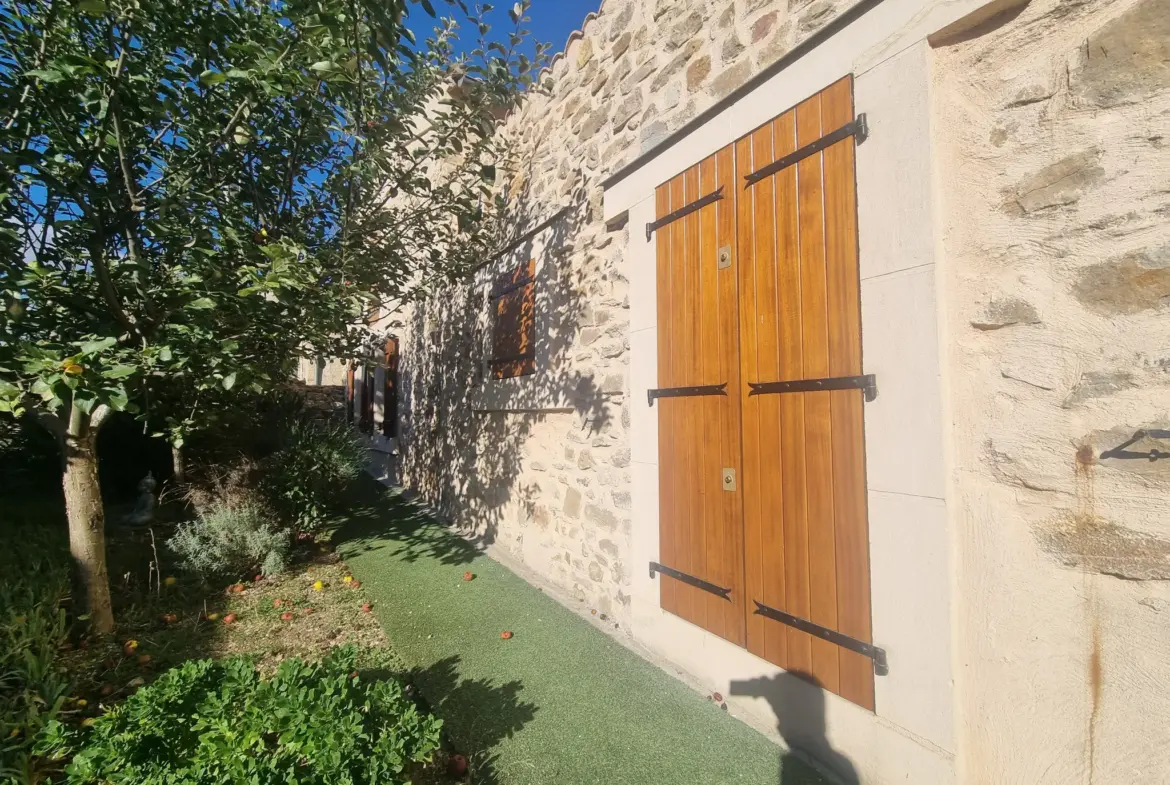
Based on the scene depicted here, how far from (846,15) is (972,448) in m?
1.82

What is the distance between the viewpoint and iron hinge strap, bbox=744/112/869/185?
2.08 metres

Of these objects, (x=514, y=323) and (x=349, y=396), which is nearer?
(x=514, y=323)

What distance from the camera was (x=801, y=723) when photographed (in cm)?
223

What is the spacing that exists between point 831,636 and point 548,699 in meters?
1.44

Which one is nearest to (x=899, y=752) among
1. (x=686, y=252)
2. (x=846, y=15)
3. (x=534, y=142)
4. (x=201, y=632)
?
(x=686, y=252)

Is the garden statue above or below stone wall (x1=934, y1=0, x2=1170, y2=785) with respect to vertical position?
below

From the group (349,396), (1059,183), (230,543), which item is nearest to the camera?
(1059,183)

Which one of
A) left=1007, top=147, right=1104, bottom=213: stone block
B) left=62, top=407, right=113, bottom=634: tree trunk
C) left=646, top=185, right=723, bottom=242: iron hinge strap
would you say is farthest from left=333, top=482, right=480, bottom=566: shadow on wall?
left=1007, top=147, right=1104, bottom=213: stone block

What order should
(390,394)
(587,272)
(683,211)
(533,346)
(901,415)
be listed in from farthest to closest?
(390,394)
(533,346)
(587,272)
(683,211)
(901,415)

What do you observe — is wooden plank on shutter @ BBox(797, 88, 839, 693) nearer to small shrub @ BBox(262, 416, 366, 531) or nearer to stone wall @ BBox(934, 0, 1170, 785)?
stone wall @ BBox(934, 0, 1170, 785)

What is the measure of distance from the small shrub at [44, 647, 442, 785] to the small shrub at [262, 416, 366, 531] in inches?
141

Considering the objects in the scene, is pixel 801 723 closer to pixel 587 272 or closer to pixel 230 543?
pixel 587 272

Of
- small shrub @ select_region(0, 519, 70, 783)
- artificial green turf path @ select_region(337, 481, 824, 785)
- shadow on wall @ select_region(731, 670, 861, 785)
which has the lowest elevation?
artificial green turf path @ select_region(337, 481, 824, 785)

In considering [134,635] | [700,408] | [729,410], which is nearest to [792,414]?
[729,410]
